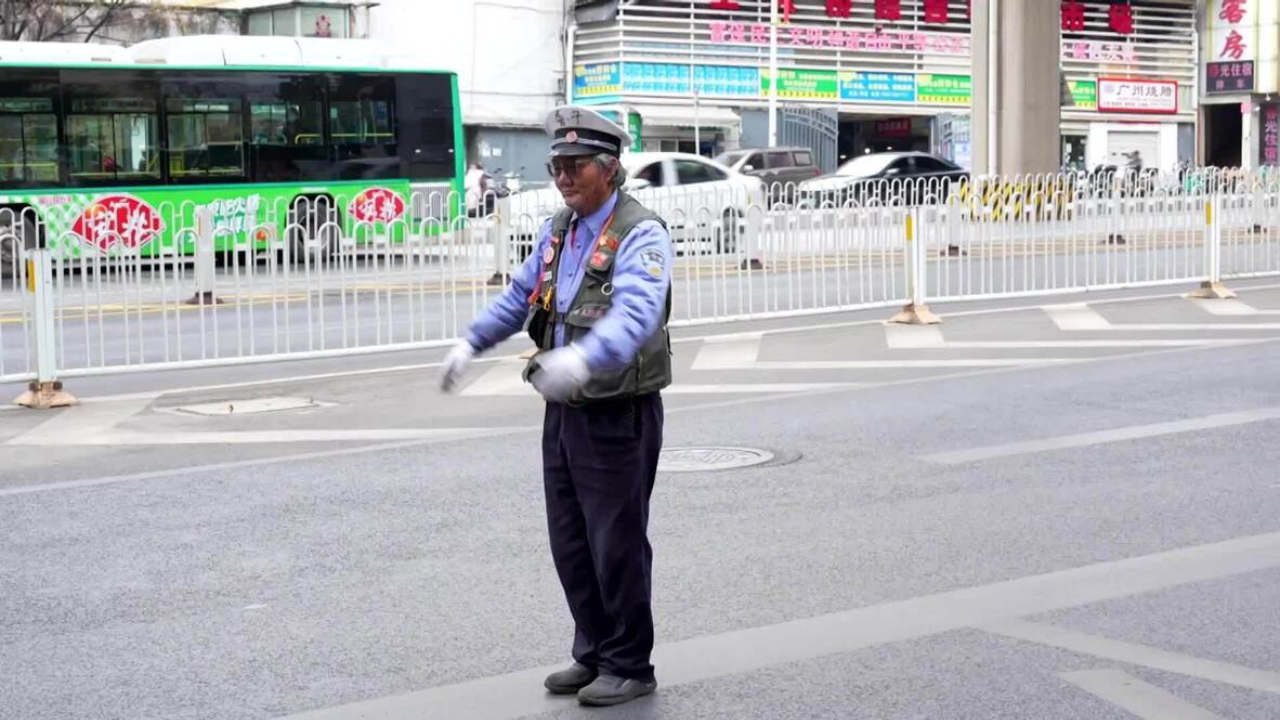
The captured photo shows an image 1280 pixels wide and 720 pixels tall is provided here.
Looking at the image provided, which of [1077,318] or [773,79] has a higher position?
[773,79]

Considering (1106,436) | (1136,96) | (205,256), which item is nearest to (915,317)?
(1106,436)

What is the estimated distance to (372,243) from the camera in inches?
607

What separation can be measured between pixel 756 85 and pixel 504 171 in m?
8.08

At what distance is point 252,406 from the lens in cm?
1191

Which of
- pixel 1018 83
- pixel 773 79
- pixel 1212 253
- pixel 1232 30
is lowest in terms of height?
pixel 1212 253

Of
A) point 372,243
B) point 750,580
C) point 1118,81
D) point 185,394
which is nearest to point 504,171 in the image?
point 1118,81

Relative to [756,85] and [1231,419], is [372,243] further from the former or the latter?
[756,85]

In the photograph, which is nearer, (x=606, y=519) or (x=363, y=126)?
(x=606, y=519)

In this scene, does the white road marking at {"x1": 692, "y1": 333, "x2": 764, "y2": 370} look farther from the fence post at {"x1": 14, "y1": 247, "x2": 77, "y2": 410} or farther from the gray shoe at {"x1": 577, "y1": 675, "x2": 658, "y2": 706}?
the gray shoe at {"x1": 577, "y1": 675, "x2": 658, "y2": 706}

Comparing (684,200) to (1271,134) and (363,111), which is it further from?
(1271,134)

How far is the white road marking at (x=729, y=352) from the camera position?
1364cm

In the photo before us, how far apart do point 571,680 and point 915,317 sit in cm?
1098

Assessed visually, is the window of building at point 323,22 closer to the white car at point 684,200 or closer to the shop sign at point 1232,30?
the white car at point 684,200

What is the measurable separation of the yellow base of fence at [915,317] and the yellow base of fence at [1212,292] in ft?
11.2
